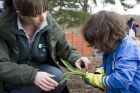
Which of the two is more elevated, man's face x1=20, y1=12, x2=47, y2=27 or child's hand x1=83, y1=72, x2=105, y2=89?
man's face x1=20, y1=12, x2=47, y2=27

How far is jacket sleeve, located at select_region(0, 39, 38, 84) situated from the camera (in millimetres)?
2795

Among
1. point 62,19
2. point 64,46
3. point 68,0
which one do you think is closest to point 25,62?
point 64,46

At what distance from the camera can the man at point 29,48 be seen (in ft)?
9.40

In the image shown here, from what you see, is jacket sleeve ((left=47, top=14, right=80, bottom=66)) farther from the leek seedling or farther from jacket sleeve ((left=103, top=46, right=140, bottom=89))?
jacket sleeve ((left=103, top=46, right=140, bottom=89))

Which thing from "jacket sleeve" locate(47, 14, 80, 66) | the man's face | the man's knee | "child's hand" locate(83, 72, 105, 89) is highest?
the man's face

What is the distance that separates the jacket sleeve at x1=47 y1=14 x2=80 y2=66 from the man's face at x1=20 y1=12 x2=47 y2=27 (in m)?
0.18

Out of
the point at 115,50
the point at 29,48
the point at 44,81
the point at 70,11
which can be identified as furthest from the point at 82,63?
the point at 70,11

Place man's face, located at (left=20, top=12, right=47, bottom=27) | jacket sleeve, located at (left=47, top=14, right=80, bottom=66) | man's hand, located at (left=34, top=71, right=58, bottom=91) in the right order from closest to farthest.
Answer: man's hand, located at (left=34, top=71, right=58, bottom=91) < man's face, located at (left=20, top=12, right=47, bottom=27) < jacket sleeve, located at (left=47, top=14, right=80, bottom=66)

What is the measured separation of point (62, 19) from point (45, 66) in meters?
5.38

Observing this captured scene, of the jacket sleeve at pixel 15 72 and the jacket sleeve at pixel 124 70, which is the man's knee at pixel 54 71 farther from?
the jacket sleeve at pixel 124 70

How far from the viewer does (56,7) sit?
795 cm

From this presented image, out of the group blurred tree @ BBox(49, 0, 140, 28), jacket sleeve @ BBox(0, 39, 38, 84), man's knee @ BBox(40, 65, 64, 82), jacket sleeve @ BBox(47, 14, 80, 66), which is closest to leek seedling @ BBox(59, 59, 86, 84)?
man's knee @ BBox(40, 65, 64, 82)

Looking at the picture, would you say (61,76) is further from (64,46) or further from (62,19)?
(62,19)

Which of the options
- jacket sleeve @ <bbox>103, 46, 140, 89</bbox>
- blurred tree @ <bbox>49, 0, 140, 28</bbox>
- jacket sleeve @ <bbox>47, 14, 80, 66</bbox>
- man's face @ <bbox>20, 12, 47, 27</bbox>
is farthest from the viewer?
blurred tree @ <bbox>49, 0, 140, 28</bbox>
